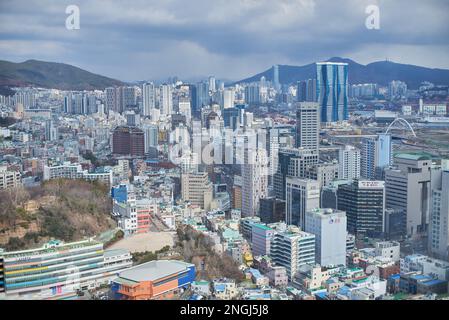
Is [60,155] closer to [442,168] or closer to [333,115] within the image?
[333,115]

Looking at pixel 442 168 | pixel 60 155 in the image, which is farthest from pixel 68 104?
pixel 442 168

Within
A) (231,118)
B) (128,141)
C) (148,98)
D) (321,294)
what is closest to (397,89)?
(231,118)

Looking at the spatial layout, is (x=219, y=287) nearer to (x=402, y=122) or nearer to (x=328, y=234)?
(x=328, y=234)

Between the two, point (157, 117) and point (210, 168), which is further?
point (157, 117)

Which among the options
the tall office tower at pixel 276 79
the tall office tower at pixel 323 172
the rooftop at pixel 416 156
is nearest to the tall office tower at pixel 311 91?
the tall office tower at pixel 276 79

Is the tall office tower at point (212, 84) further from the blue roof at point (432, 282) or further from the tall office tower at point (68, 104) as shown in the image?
the blue roof at point (432, 282)

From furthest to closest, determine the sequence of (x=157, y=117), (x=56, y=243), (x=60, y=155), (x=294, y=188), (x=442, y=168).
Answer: (x=157, y=117) → (x=60, y=155) → (x=294, y=188) → (x=442, y=168) → (x=56, y=243)

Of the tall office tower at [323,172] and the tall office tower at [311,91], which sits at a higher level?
the tall office tower at [311,91]
